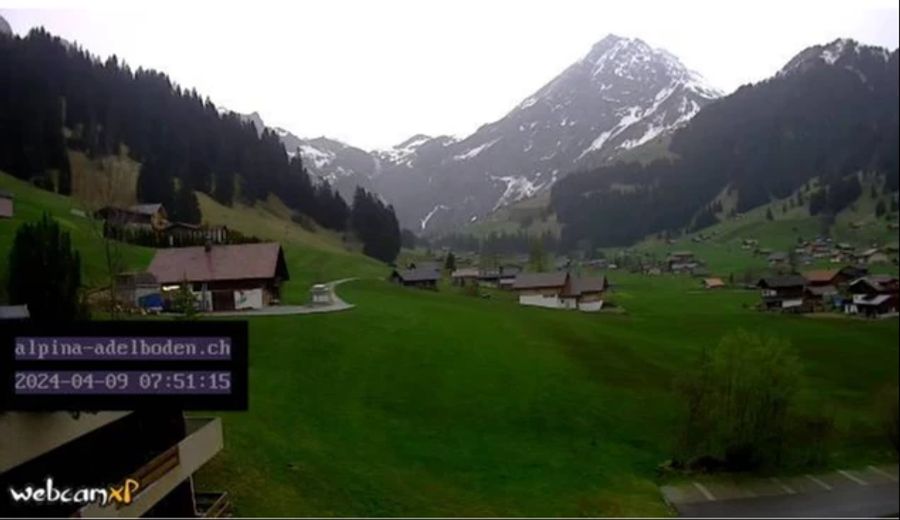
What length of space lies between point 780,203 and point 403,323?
10.3 ft

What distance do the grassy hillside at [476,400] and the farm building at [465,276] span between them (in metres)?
0.15

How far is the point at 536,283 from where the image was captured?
214 inches

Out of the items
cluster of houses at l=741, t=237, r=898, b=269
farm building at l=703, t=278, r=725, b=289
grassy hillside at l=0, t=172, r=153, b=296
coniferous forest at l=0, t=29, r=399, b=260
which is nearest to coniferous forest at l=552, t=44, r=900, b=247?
cluster of houses at l=741, t=237, r=898, b=269

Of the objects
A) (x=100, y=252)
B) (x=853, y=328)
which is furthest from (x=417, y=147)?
(x=853, y=328)

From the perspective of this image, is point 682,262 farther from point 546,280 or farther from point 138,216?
point 138,216

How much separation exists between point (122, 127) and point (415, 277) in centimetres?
301

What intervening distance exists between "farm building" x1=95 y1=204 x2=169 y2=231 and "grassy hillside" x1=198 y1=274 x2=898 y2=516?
3.90 ft

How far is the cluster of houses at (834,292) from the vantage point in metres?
3.71

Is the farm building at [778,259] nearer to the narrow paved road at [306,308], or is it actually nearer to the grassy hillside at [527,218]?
the grassy hillside at [527,218]

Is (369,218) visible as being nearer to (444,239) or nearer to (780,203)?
(444,239)

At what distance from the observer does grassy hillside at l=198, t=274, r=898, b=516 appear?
4910 millimetres

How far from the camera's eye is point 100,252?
5.43m

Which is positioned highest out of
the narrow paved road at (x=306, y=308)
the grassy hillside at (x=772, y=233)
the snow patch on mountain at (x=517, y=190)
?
the snow patch on mountain at (x=517, y=190)

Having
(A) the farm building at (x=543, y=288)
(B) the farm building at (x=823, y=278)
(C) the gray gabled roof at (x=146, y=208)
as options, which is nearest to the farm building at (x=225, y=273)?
(C) the gray gabled roof at (x=146, y=208)
